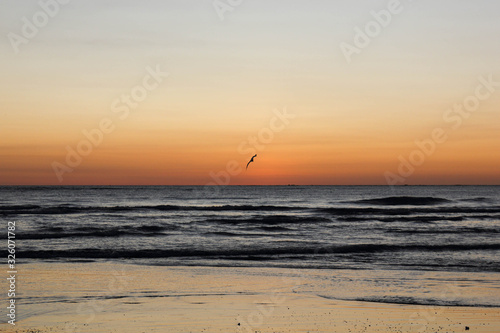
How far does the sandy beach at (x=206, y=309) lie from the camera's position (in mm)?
9375

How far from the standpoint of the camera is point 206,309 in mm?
10594

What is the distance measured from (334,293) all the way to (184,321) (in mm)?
4119

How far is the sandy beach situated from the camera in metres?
9.38

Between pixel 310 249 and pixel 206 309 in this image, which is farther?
pixel 310 249

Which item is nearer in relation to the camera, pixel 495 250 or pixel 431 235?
Answer: pixel 495 250

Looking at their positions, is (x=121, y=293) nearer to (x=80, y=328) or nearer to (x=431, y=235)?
(x=80, y=328)

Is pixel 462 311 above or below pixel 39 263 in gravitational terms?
below

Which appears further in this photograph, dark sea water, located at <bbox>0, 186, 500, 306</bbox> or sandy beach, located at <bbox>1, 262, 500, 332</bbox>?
dark sea water, located at <bbox>0, 186, 500, 306</bbox>

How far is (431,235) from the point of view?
29.0m

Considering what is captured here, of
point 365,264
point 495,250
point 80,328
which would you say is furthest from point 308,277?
point 495,250

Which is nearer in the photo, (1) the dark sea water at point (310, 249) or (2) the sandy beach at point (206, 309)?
(2) the sandy beach at point (206, 309)

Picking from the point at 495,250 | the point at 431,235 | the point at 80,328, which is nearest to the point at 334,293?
the point at 80,328

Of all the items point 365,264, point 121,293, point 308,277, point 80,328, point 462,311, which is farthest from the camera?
point 365,264

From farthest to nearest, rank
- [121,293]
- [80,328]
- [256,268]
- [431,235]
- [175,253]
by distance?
1. [431,235]
2. [175,253]
3. [256,268]
4. [121,293]
5. [80,328]
